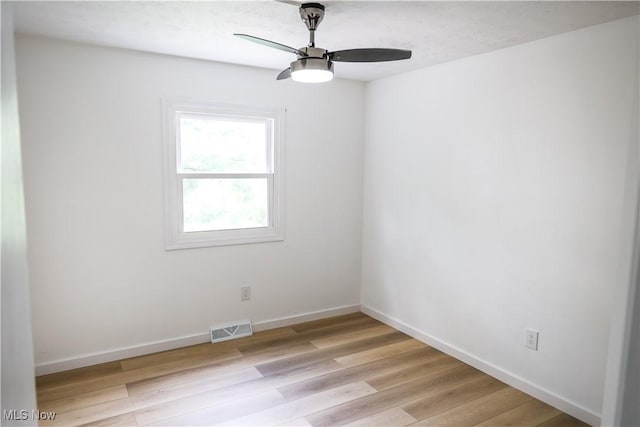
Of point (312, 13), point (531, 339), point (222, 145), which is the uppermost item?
point (312, 13)

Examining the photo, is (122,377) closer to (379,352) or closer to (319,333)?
(319,333)

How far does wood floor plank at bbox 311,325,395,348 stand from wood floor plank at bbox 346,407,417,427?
39.9 inches

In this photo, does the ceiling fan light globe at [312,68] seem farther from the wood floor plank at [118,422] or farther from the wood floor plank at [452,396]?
the wood floor plank at [118,422]

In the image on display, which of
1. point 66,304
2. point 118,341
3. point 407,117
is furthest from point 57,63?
point 407,117

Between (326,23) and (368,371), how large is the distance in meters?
2.35

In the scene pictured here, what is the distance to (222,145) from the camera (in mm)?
3520

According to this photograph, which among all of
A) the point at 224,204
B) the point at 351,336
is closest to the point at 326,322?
the point at 351,336

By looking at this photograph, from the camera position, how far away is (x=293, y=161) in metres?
3.80

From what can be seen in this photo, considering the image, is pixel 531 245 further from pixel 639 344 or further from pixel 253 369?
pixel 253 369

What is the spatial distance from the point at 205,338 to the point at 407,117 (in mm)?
2524

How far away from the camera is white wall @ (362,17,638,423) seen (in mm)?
2395

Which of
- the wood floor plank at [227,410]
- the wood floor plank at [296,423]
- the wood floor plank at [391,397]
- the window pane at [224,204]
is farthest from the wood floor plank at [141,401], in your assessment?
the window pane at [224,204]

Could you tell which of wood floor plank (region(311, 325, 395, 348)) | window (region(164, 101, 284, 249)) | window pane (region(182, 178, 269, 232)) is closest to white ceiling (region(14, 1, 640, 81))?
window (region(164, 101, 284, 249))

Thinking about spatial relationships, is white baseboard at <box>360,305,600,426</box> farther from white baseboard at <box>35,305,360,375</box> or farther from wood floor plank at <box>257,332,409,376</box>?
white baseboard at <box>35,305,360,375</box>
